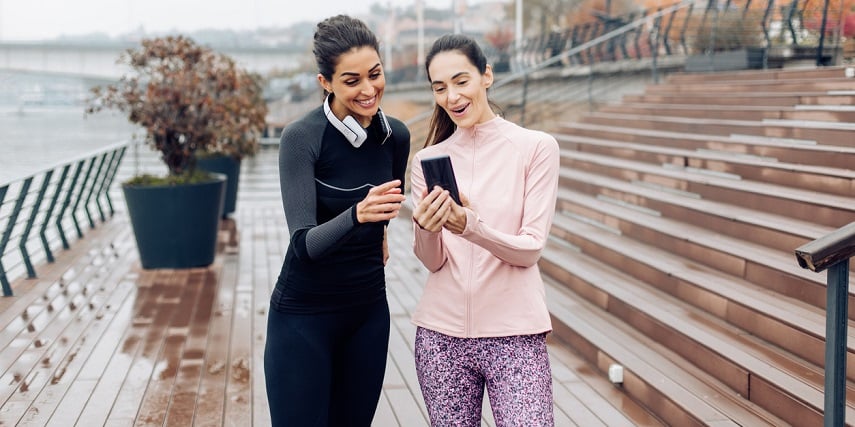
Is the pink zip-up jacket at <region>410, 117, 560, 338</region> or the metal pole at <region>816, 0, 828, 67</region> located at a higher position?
the metal pole at <region>816, 0, 828, 67</region>

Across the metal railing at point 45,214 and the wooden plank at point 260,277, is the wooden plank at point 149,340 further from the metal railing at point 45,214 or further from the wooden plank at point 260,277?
the metal railing at point 45,214

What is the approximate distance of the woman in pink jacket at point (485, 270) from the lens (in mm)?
1934

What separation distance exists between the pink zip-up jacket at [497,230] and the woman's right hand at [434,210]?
0.52ft

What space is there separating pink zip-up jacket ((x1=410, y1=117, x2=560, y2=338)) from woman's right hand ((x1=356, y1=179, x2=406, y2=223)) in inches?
5.0

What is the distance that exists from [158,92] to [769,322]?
523 centimetres

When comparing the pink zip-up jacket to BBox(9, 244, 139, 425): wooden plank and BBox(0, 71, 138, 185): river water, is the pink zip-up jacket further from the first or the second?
BBox(0, 71, 138, 185): river water

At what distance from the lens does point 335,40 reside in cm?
197

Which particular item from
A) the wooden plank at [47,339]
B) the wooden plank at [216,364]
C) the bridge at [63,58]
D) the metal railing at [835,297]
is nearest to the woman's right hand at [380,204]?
the metal railing at [835,297]

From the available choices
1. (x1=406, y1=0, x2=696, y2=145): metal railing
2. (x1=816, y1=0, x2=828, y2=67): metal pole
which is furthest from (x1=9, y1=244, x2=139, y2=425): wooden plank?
(x1=816, y1=0, x2=828, y2=67): metal pole

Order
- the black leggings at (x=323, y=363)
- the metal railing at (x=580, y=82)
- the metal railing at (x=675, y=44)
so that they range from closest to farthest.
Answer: the black leggings at (x=323, y=363), the metal railing at (x=675, y=44), the metal railing at (x=580, y=82)

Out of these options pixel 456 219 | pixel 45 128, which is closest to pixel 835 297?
pixel 456 219

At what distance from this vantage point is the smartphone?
5.59 ft

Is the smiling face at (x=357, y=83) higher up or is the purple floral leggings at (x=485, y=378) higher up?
the smiling face at (x=357, y=83)

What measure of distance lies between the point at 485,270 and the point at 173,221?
541 centimetres
